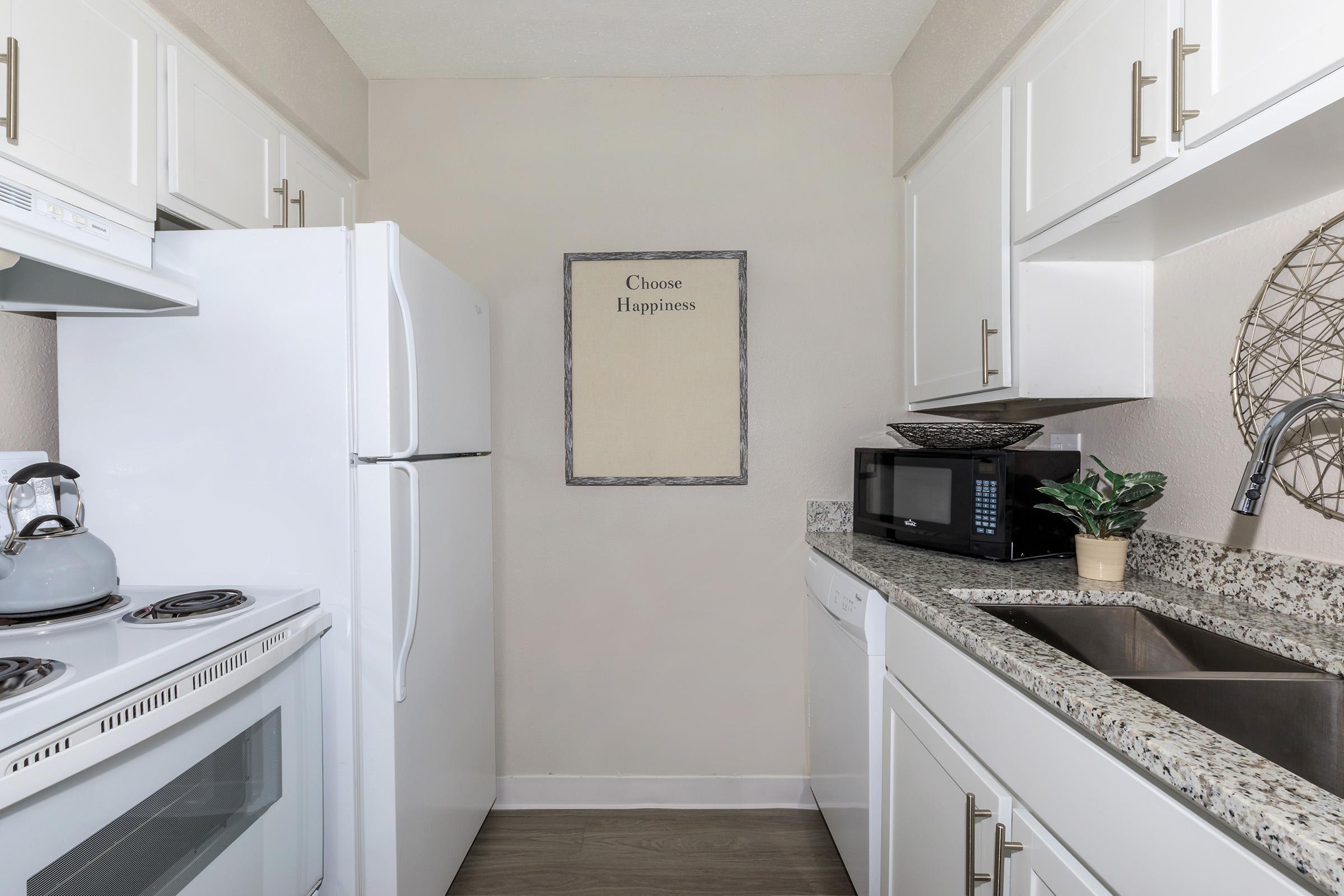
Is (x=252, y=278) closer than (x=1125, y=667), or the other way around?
(x=1125, y=667)

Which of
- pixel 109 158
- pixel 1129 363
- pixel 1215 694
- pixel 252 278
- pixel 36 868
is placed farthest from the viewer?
pixel 1129 363

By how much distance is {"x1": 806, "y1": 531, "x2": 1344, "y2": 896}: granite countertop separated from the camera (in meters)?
0.62

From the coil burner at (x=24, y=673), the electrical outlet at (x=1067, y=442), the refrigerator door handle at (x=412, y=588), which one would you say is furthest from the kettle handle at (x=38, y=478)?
the electrical outlet at (x=1067, y=442)

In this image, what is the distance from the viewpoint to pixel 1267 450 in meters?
0.98

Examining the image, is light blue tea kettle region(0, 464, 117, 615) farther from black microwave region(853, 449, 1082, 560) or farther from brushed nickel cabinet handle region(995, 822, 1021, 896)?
black microwave region(853, 449, 1082, 560)

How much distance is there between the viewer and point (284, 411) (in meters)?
1.55

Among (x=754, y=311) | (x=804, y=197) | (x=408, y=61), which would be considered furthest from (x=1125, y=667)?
(x=408, y=61)

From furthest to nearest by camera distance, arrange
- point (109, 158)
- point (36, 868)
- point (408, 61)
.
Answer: point (408, 61) < point (109, 158) < point (36, 868)

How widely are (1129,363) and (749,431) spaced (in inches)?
45.4

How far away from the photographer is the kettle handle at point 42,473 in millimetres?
1308

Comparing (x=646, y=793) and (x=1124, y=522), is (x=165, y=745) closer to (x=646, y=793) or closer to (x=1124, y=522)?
(x=646, y=793)

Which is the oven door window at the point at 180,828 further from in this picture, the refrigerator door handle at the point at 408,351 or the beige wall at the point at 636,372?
the beige wall at the point at 636,372

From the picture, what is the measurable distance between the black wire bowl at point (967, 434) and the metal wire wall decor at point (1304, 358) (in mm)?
544

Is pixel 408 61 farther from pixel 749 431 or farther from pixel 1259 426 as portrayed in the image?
A: pixel 1259 426
